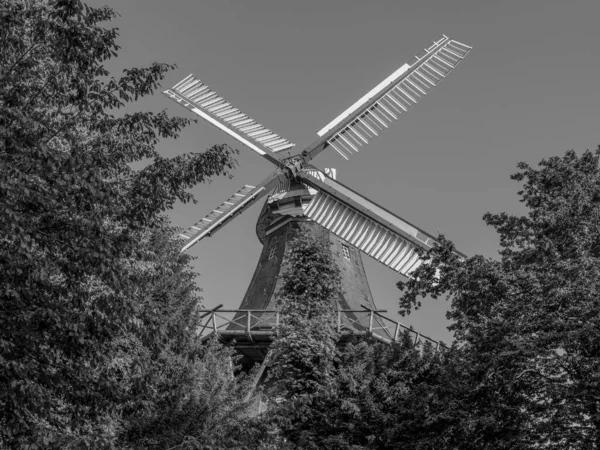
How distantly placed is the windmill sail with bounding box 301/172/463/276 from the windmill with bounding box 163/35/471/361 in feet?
0.12

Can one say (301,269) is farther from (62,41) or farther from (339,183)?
(62,41)

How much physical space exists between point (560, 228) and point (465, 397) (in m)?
3.82

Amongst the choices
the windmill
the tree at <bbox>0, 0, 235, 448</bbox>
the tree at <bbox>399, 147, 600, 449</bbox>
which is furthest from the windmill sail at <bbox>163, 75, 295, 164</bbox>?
the tree at <bbox>0, 0, 235, 448</bbox>

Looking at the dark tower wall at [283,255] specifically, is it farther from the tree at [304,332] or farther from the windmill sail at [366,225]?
the tree at [304,332]

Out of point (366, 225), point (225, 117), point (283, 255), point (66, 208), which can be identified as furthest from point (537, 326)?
point (225, 117)

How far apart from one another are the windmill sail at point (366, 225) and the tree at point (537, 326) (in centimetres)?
983

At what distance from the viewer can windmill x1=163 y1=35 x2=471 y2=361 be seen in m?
25.3

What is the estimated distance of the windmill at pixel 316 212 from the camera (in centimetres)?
2534

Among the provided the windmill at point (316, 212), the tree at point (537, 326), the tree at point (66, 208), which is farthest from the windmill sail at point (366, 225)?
the tree at point (66, 208)

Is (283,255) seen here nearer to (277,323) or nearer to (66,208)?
(277,323)

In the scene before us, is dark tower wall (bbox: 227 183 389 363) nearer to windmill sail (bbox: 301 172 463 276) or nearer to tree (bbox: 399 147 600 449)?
windmill sail (bbox: 301 172 463 276)

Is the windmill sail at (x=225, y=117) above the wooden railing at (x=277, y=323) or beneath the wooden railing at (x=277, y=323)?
above

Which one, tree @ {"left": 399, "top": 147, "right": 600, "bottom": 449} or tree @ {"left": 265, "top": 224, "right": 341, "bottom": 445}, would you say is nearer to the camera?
tree @ {"left": 399, "top": 147, "right": 600, "bottom": 449}

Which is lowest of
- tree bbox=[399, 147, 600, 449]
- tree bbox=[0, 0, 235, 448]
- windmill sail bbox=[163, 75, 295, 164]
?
tree bbox=[0, 0, 235, 448]
